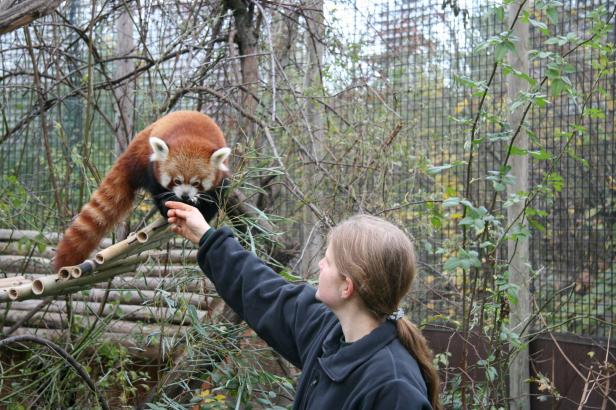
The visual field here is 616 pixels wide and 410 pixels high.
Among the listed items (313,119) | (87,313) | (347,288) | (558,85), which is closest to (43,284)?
(347,288)

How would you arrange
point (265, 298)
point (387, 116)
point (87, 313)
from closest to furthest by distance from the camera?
1. point (265, 298)
2. point (87, 313)
3. point (387, 116)

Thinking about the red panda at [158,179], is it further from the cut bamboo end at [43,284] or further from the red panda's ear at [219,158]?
the cut bamboo end at [43,284]

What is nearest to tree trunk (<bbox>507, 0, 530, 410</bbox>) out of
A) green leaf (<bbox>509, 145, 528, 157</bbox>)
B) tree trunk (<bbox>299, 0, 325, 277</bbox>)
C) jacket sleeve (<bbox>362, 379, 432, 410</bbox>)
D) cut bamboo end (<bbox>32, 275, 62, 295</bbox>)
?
green leaf (<bbox>509, 145, 528, 157</bbox>)

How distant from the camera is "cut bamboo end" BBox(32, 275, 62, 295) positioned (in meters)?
1.87

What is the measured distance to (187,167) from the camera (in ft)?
9.02

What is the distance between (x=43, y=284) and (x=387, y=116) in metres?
2.36

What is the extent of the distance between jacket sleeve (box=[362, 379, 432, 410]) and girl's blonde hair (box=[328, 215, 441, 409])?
5.3 inches

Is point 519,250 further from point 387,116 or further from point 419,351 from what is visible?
point 419,351

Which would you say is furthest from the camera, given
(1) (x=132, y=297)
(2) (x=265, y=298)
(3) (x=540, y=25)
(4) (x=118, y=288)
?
(1) (x=132, y=297)

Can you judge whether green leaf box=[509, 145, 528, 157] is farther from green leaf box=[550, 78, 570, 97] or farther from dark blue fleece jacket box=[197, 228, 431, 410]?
dark blue fleece jacket box=[197, 228, 431, 410]

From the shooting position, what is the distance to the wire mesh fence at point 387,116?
3473 millimetres

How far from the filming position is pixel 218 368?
2736 millimetres

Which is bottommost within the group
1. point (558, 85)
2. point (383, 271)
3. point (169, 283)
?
point (169, 283)

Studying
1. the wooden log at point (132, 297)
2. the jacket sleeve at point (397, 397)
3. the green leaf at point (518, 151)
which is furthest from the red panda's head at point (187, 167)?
the jacket sleeve at point (397, 397)
